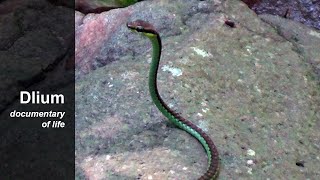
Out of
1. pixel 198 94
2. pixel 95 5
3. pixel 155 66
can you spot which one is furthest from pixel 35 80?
pixel 155 66

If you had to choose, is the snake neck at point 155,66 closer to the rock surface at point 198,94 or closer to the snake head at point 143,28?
the snake head at point 143,28

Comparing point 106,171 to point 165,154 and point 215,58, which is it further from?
point 215,58

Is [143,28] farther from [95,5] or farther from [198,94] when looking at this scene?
[95,5]

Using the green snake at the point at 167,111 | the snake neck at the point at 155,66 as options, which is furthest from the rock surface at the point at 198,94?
the snake neck at the point at 155,66

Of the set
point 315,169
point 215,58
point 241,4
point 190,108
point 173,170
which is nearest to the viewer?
point 173,170

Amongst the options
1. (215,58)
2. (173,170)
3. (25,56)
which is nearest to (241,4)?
(215,58)

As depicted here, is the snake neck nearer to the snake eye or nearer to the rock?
the snake eye
